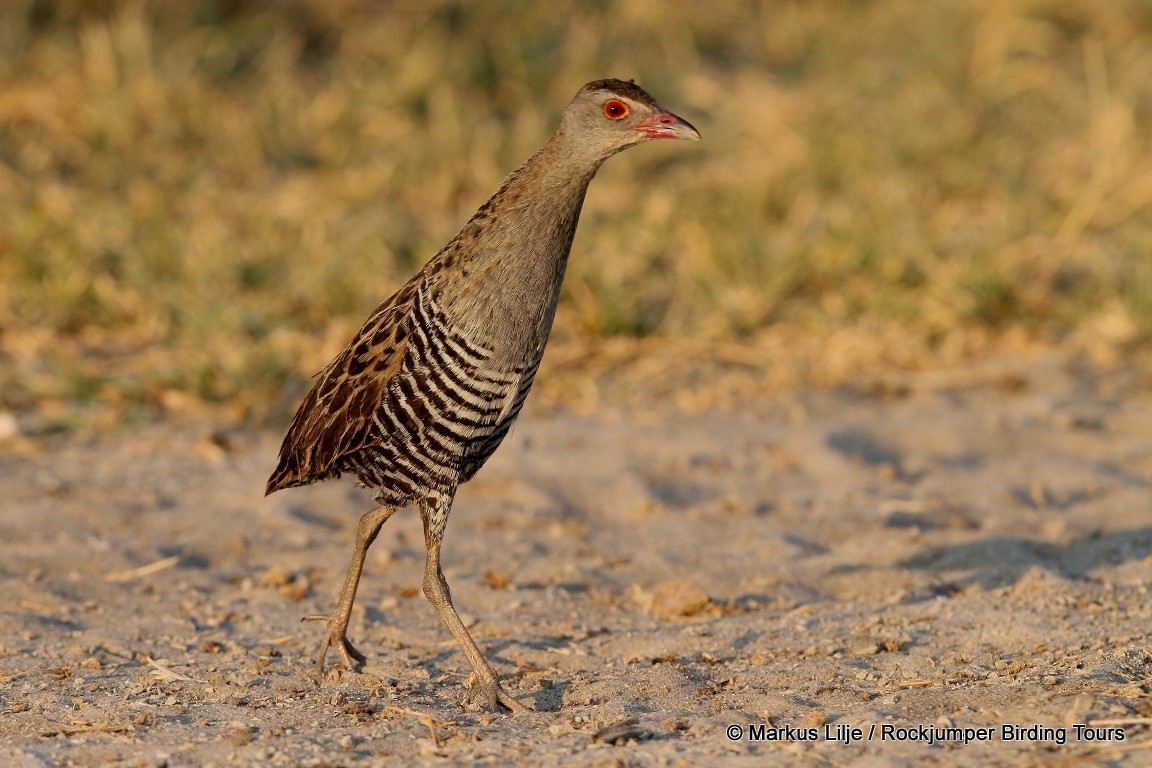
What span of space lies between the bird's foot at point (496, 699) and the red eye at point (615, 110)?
1.68 meters

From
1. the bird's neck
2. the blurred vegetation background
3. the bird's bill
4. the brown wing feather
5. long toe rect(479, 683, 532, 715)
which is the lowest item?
long toe rect(479, 683, 532, 715)

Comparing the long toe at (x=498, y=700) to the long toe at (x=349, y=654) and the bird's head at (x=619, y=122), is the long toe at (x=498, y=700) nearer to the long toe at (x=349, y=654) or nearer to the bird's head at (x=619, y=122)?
the long toe at (x=349, y=654)

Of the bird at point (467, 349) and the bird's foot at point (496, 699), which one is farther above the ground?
the bird at point (467, 349)

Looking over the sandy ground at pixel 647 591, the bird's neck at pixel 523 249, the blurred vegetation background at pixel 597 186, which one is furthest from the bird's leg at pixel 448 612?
the blurred vegetation background at pixel 597 186

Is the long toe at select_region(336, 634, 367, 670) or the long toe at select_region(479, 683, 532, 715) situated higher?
the long toe at select_region(336, 634, 367, 670)

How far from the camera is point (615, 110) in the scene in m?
4.46

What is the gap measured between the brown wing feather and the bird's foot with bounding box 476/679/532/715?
2.56 feet

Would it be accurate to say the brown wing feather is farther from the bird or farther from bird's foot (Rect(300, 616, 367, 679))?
bird's foot (Rect(300, 616, 367, 679))

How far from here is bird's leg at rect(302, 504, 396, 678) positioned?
4.54 m

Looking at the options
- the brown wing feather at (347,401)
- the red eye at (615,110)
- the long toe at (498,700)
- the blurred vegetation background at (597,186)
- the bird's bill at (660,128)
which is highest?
the blurred vegetation background at (597,186)

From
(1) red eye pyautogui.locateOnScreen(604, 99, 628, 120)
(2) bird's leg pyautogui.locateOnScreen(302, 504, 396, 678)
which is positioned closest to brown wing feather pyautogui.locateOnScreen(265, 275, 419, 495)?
(2) bird's leg pyautogui.locateOnScreen(302, 504, 396, 678)

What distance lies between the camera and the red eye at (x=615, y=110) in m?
4.45

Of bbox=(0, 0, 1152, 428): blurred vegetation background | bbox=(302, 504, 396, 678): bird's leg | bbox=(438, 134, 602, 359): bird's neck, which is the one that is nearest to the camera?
bbox=(438, 134, 602, 359): bird's neck

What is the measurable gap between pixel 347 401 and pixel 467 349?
463mm
